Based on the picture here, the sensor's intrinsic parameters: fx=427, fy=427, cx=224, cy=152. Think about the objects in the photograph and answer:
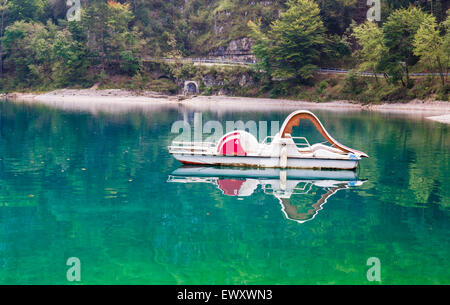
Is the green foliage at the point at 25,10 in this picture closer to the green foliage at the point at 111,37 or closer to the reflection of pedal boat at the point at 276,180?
the green foliage at the point at 111,37

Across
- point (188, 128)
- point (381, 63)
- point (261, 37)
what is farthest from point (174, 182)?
point (261, 37)

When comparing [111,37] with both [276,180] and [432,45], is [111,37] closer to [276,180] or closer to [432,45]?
[432,45]

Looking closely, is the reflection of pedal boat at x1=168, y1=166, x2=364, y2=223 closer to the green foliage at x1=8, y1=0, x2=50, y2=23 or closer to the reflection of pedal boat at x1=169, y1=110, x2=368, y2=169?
the reflection of pedal boat at x1=169, y1=110, x2=368, y2=169

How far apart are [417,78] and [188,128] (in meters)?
47.3

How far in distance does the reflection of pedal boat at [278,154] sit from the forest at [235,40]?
48.4 m

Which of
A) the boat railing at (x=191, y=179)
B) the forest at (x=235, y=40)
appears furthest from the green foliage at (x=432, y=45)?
the boat railing at (x=191, y=179)

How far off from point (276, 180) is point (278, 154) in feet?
8.31

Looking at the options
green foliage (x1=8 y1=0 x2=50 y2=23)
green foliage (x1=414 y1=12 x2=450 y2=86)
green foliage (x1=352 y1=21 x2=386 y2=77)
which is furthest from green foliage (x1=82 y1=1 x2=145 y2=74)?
green foliage (x1=414 y1=12 x2=450 y2=86)

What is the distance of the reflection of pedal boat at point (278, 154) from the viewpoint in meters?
22.7

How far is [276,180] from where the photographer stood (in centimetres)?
2073

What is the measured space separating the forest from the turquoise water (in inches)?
1960

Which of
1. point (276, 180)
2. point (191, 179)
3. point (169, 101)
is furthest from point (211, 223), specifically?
point (169, 101)

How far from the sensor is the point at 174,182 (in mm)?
19938
